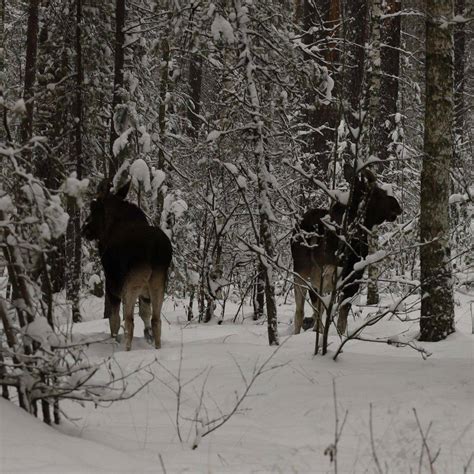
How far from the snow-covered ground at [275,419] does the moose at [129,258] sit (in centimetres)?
114

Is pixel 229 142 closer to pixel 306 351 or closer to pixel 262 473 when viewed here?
pixel 306 351

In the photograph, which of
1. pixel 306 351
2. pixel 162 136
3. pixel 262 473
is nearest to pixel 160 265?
pixel 306 351

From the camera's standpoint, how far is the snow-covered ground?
430 centimetres

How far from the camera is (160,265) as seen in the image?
953 cm

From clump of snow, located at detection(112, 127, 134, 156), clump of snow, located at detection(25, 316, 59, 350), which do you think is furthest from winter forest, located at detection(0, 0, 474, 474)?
clump of snow, located at detection(112, 127, 134, 156)

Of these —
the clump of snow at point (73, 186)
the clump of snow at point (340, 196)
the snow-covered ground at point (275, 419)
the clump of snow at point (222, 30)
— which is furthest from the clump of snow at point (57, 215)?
the clump of snow at point (222, 30)

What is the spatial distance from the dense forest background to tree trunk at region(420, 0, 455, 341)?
0.03 meters

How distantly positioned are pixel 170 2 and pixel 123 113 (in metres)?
3.40

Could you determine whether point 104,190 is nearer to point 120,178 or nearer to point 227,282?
point 120,178

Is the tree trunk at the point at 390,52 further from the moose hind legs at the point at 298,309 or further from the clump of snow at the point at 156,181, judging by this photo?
the moose hind legs at the point at 298,309

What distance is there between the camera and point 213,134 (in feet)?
29.8

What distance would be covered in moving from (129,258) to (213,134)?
1.92 metres

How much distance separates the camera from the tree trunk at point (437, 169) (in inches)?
333

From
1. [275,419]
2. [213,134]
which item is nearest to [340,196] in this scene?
[213,134]
